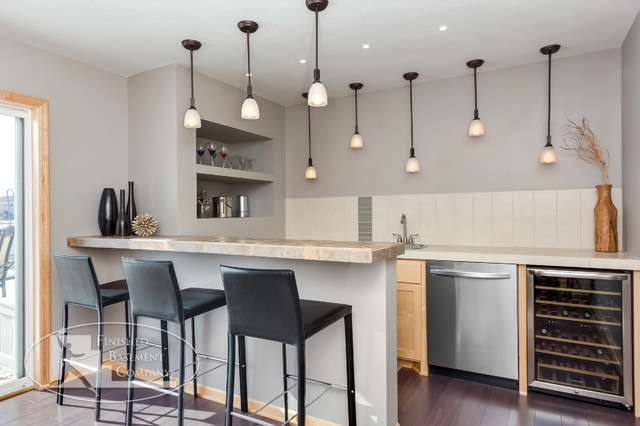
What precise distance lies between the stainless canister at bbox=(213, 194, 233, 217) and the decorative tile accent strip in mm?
1315

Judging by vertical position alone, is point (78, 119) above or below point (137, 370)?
above

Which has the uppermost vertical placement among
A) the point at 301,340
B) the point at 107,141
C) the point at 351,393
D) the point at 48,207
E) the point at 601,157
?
the point at 107,141

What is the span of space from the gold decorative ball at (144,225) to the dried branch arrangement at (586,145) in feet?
10.6

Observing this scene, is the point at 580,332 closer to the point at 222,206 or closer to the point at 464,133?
the point at 464,133

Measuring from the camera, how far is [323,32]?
2.59 meters

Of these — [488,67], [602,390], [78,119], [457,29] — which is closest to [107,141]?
[78,119]

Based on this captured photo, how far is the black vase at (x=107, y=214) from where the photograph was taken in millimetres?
3002

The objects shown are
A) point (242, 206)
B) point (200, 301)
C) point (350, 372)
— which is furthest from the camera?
point (242, 206)

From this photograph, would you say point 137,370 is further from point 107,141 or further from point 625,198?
point 625,198

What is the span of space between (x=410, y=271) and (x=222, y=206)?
1.97 m

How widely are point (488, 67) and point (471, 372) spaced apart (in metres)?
2.40

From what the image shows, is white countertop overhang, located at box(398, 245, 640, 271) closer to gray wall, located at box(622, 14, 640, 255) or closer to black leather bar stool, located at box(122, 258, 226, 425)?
gray wall, located at box(622, 14, 640, 255)

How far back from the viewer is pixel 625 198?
286 centimetres

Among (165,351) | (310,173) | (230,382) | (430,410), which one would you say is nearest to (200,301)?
(230,382)
